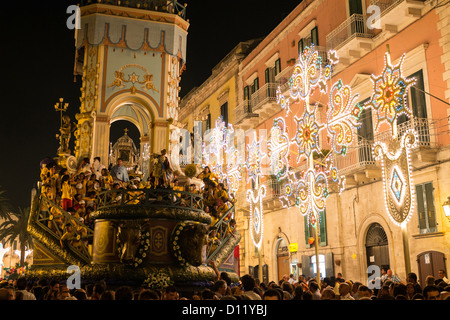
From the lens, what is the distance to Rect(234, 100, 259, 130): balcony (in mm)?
27067

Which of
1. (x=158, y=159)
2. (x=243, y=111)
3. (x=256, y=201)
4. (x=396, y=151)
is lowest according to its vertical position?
(x=256, y=201)

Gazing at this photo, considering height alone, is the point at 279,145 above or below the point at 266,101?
below

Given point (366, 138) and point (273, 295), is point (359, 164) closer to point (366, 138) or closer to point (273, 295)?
point (366, 138)

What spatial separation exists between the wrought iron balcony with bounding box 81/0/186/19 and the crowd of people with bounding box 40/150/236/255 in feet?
20.5

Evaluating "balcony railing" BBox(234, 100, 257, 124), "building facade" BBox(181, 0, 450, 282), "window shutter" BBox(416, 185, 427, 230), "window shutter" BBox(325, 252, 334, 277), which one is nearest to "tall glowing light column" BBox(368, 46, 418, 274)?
"building facade" BBox(181, 0, 450, 282)

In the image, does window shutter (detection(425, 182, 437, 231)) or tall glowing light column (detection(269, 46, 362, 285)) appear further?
window shutter (detection(425, 182, 437, 231))

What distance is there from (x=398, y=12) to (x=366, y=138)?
4824 millimetres

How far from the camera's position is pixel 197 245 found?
978 cm

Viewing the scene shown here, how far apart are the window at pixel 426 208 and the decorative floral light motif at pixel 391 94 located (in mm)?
5897

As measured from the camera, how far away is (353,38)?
17875mm

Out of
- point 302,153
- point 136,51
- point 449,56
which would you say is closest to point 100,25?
point 136,51

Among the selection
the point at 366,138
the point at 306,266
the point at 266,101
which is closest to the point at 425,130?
the point at 366,138

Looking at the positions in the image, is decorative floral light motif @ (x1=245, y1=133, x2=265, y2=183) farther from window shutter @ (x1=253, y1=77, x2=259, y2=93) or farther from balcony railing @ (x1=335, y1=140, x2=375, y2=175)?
window shutter @ (x1=253, y1=77, x2=259, y2=93)

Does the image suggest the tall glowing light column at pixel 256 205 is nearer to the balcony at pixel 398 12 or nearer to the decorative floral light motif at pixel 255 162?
the decorative floral light motif at pixel 255 162
